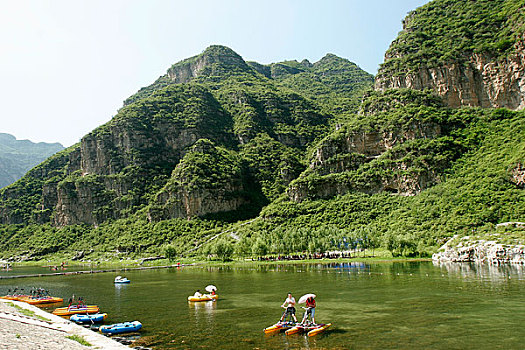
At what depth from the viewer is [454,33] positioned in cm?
14425

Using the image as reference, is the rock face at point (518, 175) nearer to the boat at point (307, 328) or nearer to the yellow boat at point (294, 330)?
the boat at point (307, 328)

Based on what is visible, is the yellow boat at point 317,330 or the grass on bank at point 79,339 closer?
the grass on bank at point 79,339

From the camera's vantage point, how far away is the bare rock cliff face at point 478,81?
403 feet

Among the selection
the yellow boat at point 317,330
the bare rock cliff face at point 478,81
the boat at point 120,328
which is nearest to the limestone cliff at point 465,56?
the bare rock cliff face at point 478,81

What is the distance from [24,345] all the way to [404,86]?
156 metres

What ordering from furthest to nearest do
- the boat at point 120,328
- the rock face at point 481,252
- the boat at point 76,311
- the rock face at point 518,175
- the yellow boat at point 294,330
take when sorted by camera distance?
the rock face at point 518,175 → the rock face at point 481,252 → the boat at point 76,311 → the boat at point 120,328 → the yellow boat at point 294,330

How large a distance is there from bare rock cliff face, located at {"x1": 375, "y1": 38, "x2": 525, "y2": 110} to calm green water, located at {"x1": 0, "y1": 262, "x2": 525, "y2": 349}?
97078mm

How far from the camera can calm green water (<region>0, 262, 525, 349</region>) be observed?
21953 millimetres

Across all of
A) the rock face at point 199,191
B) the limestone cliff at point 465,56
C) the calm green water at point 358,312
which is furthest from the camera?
the rock face at point 199,191

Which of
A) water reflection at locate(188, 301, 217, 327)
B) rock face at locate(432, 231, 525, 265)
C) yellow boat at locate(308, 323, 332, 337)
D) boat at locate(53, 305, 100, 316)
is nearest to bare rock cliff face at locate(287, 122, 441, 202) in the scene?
rock face at locate(432, 231, 525, 265)

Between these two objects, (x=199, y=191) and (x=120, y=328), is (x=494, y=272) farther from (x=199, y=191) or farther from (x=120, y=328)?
(x=199, y=191)

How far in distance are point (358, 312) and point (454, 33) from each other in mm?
150247

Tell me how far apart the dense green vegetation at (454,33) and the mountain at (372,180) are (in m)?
0.54

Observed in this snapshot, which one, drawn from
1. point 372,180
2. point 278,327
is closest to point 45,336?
point 278,327
